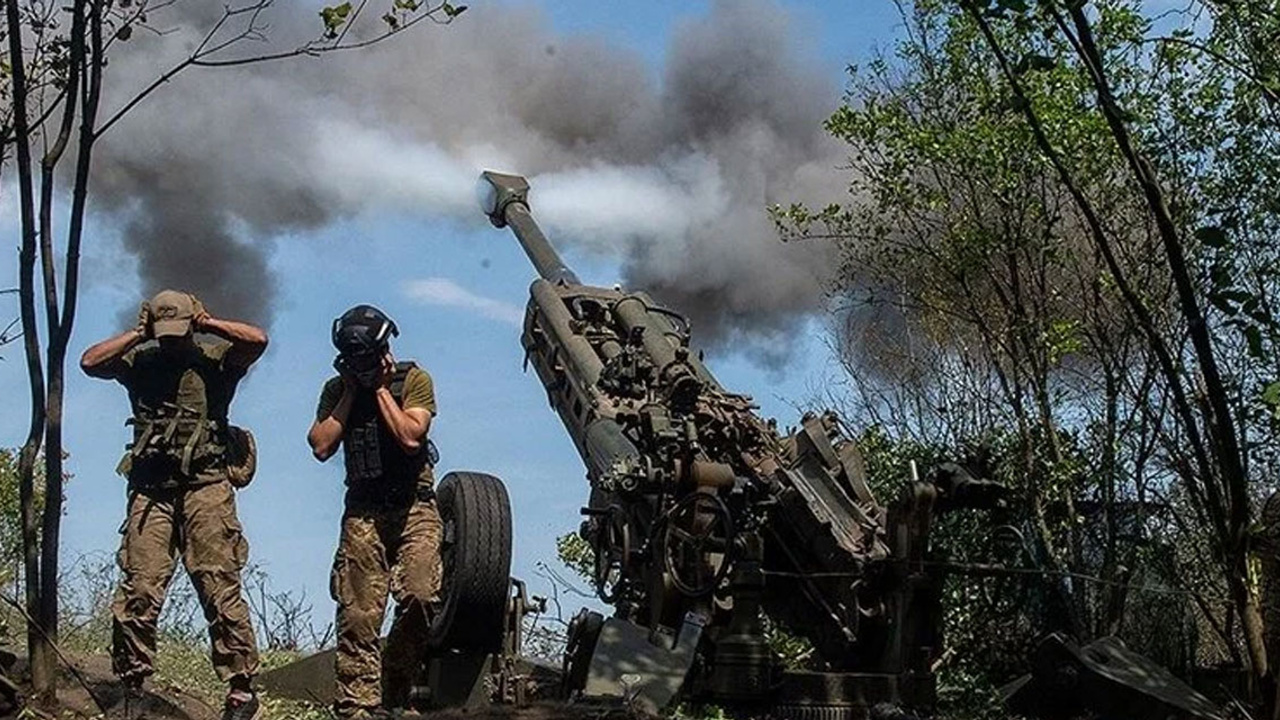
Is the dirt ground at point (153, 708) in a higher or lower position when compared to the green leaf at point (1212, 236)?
lower

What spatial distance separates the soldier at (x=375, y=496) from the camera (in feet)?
24.6

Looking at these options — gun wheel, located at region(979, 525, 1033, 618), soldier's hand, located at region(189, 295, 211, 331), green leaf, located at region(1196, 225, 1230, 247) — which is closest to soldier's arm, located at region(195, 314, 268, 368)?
soldier's hand, located at region(189, 295, 211, 331)

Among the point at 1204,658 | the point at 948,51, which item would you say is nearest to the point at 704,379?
the point at 948,51

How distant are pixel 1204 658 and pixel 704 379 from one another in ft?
23.7

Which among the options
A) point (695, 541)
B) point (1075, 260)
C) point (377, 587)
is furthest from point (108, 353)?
point (1075, 260)

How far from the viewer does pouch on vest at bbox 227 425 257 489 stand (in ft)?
24.7

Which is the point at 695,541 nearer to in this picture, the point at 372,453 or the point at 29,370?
the point at 372,453

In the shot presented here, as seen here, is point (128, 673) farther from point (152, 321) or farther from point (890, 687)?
point (890, 687)

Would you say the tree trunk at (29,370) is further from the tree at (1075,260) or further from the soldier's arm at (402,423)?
the tree at (1075,260)

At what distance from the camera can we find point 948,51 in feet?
41.6

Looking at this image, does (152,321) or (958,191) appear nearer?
(152,321)

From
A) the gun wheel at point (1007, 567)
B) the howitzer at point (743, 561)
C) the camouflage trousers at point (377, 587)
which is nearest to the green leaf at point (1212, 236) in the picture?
the gun wheel at point (1007, 567)

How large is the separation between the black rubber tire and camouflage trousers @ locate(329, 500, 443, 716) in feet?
1.91

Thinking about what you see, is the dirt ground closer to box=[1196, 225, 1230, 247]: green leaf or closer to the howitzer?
the howitzer
